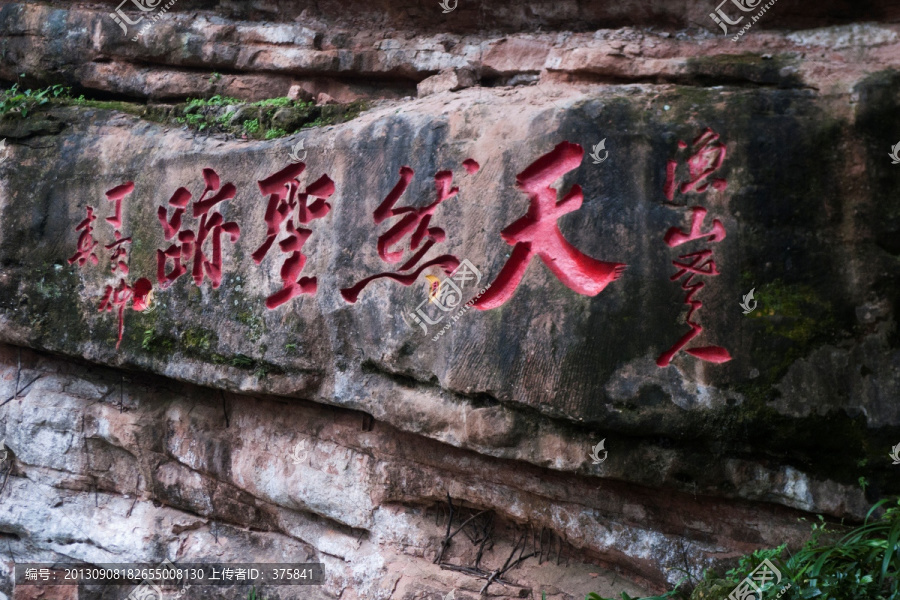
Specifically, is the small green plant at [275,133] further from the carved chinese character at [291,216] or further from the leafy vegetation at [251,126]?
the carved chinese character at [291,216]

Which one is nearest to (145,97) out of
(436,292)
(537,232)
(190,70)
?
(190,70)

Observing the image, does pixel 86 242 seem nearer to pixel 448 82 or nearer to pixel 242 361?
pixel 242 361

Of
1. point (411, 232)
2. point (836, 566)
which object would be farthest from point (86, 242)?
point (836, 566)

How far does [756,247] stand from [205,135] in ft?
11.5

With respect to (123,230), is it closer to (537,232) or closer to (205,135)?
(205,135)

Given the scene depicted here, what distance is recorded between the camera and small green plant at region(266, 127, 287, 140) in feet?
16.5

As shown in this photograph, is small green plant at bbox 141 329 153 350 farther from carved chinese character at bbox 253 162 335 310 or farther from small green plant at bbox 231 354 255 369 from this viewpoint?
carved chinese character at bbox 253 162 335 310

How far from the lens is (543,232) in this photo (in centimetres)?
406

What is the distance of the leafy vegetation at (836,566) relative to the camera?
3178mm

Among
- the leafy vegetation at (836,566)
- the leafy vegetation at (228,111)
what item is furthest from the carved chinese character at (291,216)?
the leafy vegetation at (836,566)

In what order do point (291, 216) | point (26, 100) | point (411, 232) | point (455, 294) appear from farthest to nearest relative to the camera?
point (26, 100) → point (291, 216) → point (411, 232) → point (455, 294)

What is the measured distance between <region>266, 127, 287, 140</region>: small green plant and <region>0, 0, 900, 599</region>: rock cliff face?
0.48 feet

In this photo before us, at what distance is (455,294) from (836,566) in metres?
2.15

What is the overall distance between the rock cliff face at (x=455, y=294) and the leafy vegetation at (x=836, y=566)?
136 mm
